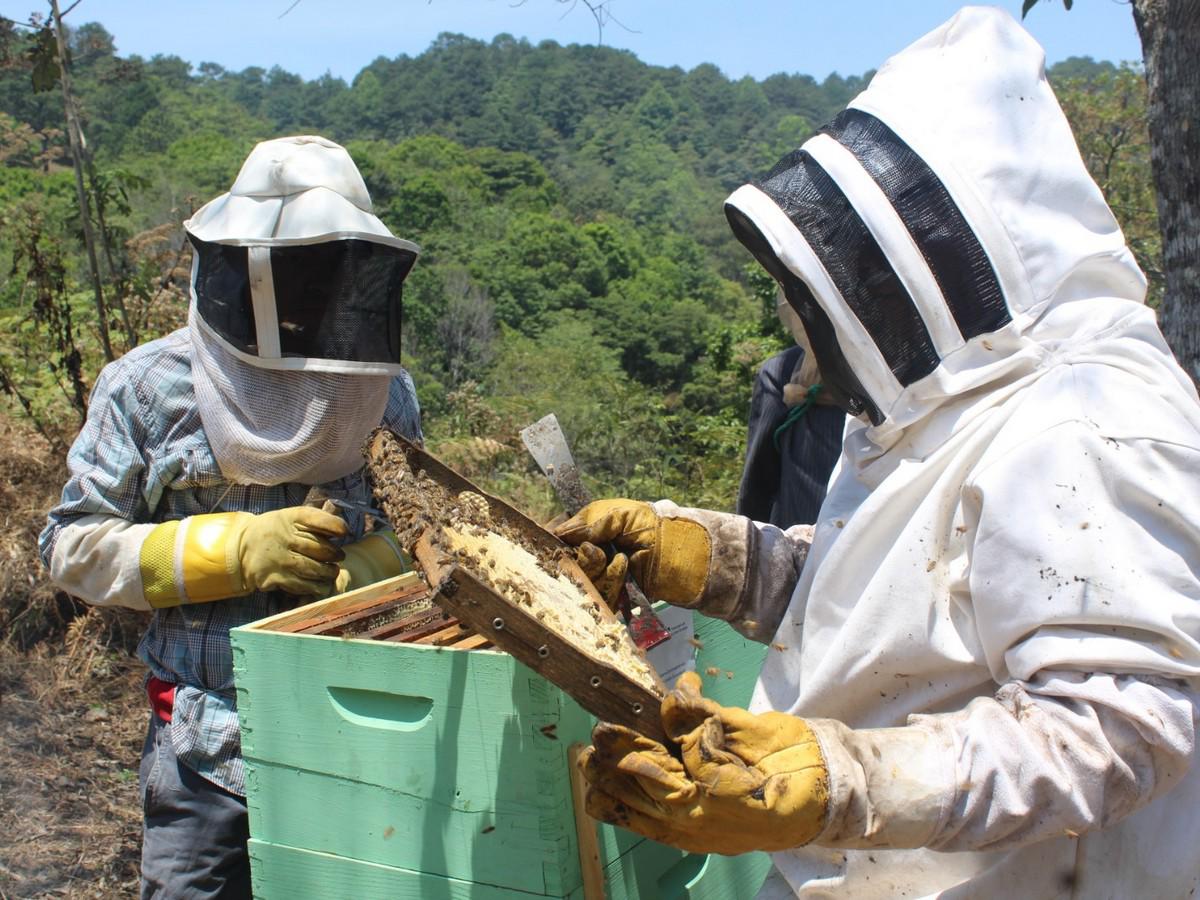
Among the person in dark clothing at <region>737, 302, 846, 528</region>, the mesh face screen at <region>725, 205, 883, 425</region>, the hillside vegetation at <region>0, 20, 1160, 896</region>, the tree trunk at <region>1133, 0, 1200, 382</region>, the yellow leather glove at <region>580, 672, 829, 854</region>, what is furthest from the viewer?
the hillside vegetation at <region>0, 20, 1160, 896</region>

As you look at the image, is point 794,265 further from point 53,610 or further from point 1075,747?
point 53,610

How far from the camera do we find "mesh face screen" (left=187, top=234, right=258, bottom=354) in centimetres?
253

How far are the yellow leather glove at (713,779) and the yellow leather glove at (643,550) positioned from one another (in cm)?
67

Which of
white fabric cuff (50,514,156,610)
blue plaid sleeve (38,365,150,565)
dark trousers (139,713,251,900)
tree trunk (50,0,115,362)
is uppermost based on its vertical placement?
tree trunk (50,0,115,362)

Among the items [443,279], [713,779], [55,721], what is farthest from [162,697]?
[443,279]

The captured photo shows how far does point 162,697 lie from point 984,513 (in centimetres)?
207

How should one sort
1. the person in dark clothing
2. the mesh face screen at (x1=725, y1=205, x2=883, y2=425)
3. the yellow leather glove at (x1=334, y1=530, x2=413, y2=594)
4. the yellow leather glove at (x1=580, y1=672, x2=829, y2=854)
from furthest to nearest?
1. the person in dark clothing
2. the yellow leather glove at (x1=334, y1=530, x2=413, y2=594)
3. the mesh face screen at (x1=725, y1=205, x2=883, y2=425)
4. the yellow leather glove at (x1=580, y1=672, x2=829, y2=854)

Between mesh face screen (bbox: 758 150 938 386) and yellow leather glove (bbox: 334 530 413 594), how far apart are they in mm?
1411

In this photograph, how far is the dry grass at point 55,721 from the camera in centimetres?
401

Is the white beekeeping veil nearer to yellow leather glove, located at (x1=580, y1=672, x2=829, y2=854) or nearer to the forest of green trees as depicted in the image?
yellow leather glove, located at (x1=580, y1=672, x2=829, y2=854)

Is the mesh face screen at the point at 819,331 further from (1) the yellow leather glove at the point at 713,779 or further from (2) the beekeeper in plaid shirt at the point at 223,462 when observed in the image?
(2) the beekeeper in plaid shirt at the point at 223,462

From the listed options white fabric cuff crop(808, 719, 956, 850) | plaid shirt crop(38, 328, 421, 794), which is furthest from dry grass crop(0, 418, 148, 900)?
white fabric cuff crop(808, 719, 956, 850)

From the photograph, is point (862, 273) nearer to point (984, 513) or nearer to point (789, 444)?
point (984, 513)

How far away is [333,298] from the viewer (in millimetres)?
2621
